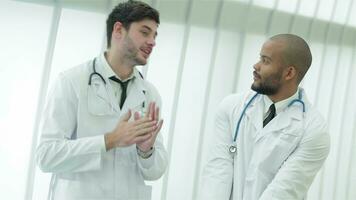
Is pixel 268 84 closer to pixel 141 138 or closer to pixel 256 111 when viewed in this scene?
pixel 256 111

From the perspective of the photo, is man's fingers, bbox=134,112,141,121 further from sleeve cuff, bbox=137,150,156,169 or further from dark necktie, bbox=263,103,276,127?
dark necktie, bbox=263,103,276,127

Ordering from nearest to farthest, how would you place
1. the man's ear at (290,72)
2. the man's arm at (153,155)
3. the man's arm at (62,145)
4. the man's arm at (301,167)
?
the man's arm at (62,145) < the man's arm at (153,155) < the man's arm at (301,167) < the man's ear at (290,72)

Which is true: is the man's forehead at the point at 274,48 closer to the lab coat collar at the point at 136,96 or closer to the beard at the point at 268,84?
the beard at the point at 268,84

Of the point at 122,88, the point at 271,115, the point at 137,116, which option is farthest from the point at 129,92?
the point at 271,115

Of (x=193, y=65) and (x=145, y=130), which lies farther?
(x=193, y=65)

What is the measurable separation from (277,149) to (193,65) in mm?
845

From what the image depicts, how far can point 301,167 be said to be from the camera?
1962 mm

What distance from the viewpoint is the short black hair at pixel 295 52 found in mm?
1997

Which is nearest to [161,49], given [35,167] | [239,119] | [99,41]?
[99,41]

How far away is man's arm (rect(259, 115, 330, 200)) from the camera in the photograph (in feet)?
6.28

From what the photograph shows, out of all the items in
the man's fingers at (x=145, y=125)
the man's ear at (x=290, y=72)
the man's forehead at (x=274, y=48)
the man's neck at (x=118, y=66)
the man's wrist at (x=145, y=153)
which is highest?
the man's forehead at (x=274, y=48)

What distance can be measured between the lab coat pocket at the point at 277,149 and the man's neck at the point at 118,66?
2.32 ft

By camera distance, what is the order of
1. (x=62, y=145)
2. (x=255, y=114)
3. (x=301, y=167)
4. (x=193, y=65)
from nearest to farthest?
(x=62, y=145) < (x=301, y=167) < (x=255, y=114) < (x=193, y=65)

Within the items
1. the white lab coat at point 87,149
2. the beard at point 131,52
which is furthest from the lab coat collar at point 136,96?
the beard at point 131,52
